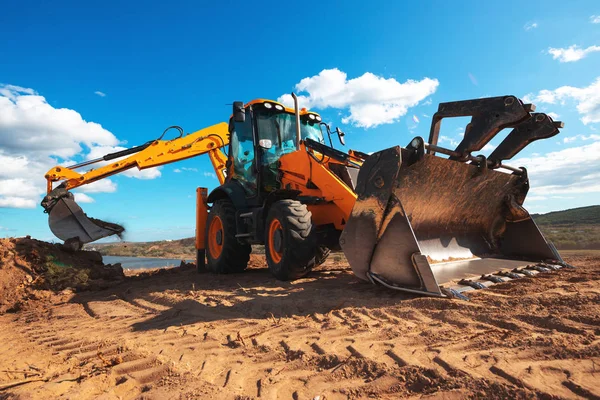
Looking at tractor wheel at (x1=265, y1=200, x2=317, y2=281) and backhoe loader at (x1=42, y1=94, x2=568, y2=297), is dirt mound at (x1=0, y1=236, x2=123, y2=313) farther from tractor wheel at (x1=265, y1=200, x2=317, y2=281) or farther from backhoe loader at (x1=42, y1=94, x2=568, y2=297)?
tractor wheel at (x1=265, y1=200, x2=317, y2=281)

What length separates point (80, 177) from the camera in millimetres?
9164

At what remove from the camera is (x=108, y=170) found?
931 centimetres

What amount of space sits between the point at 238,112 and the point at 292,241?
2.32 metres

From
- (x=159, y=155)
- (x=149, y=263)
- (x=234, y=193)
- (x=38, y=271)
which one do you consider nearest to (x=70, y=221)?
(x=38, y=271)

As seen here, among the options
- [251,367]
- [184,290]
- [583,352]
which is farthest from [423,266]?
[184,290]

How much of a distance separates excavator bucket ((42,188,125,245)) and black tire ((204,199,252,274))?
295 cm

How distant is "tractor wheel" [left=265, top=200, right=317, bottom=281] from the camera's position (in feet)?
16.9

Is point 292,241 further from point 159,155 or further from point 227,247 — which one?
point 159,155

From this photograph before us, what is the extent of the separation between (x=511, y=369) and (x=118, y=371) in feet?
8.10

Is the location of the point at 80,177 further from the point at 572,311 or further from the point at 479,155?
the point at 572,311

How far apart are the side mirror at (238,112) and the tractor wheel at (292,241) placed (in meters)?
1.53

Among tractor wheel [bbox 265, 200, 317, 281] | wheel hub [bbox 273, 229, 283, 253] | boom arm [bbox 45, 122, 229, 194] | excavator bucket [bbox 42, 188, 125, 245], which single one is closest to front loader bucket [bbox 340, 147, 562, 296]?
tractor wheel [bbox 265, 200, 317, 281]

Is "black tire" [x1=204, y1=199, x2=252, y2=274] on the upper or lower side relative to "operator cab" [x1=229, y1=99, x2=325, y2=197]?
lower

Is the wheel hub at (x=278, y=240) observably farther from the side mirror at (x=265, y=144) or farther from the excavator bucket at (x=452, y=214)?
the side mirror at (x=265, y=144)
